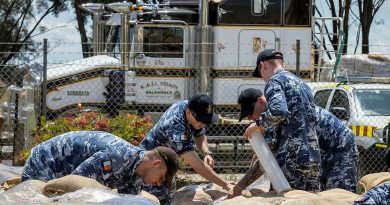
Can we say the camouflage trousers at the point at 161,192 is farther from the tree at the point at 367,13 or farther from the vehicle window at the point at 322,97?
the tree at the point at 367,13

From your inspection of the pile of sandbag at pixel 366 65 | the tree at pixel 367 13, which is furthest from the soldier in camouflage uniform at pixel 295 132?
the tree at pixel 367 13

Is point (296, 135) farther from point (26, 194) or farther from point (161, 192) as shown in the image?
point (26, 194)

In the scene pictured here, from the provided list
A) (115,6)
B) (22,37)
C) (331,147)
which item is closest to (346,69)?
(115,6)

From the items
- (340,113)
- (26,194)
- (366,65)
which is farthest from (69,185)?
(366,65)

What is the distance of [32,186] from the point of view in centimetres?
585

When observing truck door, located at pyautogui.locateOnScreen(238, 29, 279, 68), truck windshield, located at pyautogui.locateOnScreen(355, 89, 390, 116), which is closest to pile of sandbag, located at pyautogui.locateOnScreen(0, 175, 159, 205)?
truck windshield, located at pyautogui.locateOnScreen(355, 89, 390, 116)

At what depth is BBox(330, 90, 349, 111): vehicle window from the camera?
13.4 m

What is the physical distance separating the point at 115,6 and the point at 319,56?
381cm

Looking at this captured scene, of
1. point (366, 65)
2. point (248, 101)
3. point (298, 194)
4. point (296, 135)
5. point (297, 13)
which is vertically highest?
point (297, 13)

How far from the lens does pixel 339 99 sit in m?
13.6

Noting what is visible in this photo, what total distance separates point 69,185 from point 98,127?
594 cm

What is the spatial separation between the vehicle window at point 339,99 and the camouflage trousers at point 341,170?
610cm

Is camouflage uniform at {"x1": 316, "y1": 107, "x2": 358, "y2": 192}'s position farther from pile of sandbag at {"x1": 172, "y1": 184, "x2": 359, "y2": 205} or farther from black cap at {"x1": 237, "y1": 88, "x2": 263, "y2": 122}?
black cap at {"x1": 237, "y1": 88, "x2": 263, "y2": 122}

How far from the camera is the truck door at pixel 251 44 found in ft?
52.0
